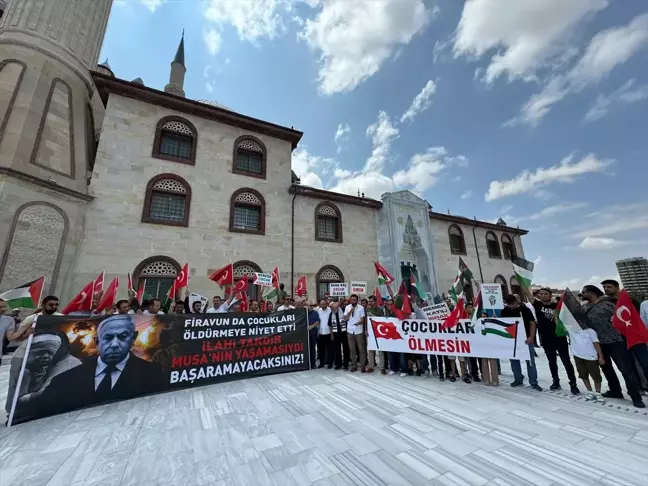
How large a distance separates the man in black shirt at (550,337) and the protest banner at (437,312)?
1666 millimetres

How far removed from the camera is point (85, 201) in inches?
385

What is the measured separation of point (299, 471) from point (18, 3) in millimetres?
20217

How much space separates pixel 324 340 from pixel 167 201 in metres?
9.39

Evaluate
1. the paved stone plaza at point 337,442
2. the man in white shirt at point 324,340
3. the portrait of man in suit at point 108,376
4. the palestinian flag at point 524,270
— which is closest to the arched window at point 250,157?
the man in white shirt at point 324,340

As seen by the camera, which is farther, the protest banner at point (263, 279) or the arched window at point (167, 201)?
the arched window at point (167, 201)

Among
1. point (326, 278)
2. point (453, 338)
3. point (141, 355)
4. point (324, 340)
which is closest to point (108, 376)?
point (141, 355)

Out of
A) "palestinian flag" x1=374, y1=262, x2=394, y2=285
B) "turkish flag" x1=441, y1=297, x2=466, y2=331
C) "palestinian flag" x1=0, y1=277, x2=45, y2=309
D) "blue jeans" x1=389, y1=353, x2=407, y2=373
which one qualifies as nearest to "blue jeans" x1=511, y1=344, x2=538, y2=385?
"turkish flag" x1=441, y1=297, x2=466, y2=331

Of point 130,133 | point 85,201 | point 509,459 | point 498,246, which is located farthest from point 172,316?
point 498,246

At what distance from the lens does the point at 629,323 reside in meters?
3.95

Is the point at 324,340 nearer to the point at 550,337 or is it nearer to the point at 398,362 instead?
the point at 398,362

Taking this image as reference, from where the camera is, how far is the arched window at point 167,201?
10.9 m

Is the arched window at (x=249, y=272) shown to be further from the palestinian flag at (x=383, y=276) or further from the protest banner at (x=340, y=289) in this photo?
the palestinian flag at (x=383, y=276)

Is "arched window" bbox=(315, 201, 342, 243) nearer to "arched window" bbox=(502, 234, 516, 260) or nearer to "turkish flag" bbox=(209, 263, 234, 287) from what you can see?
"turkish flag" bbox=(209, 263, 234, 287)

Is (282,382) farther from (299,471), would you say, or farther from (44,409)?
(44,409)
